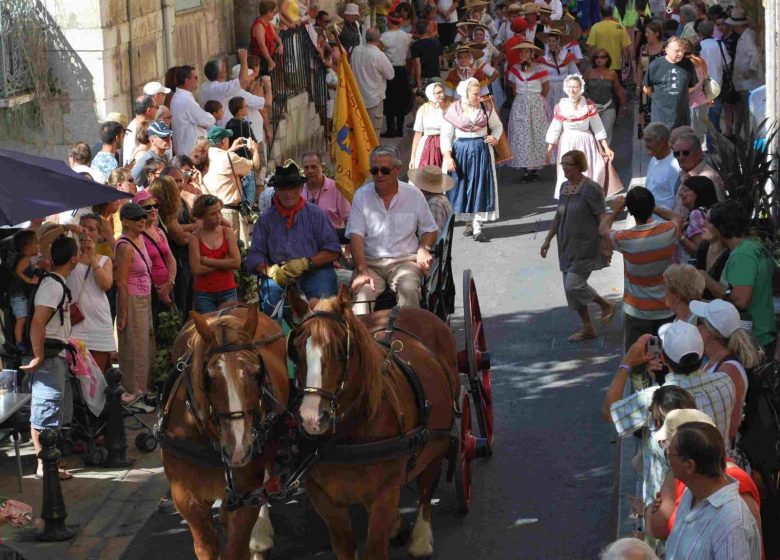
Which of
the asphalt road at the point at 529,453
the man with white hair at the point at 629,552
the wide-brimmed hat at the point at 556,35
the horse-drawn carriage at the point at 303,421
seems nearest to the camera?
the man with white hair at the point at 629,552

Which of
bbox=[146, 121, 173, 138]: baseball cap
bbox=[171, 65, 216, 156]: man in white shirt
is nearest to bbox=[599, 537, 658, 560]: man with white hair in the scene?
bbox=[146, 121, 173, 138]: baseball cap

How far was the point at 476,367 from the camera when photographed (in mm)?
9375

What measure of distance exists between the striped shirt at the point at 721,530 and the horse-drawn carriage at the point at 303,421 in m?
1.93

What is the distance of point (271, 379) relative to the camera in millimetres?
7031

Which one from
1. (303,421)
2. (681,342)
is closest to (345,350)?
(303,421)

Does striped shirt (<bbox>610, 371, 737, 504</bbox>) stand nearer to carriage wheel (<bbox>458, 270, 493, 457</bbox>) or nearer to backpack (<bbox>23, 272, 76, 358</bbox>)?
carriage wheel (<bbox>458, 270, 493, 457</bbox>)

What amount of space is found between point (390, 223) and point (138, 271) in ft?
6.87

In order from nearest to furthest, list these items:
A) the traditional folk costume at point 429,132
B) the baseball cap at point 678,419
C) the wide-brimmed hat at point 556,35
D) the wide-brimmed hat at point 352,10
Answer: the baseball cap at point 678,419 → the traditional folk costume at point 429,132 → the wide-brimmed hat at point 556,35 → the wide-brimmed hat at point 352,10

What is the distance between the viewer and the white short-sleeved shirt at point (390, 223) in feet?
32.5

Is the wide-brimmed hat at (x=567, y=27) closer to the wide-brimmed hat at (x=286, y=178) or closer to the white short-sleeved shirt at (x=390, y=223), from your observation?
the white short-sleeved shirt at (x=390, y=223)

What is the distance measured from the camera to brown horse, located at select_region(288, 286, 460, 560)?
6.67 metres

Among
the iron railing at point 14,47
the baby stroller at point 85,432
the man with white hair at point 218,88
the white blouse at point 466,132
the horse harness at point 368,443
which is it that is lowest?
the baby stroller at point 85,432

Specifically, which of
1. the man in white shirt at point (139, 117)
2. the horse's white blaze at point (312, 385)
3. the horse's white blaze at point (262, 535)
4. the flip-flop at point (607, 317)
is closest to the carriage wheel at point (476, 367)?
the horse's white blaze at point (262, 535)

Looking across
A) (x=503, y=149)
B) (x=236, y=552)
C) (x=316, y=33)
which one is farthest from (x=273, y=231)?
(x=316, y=33)
